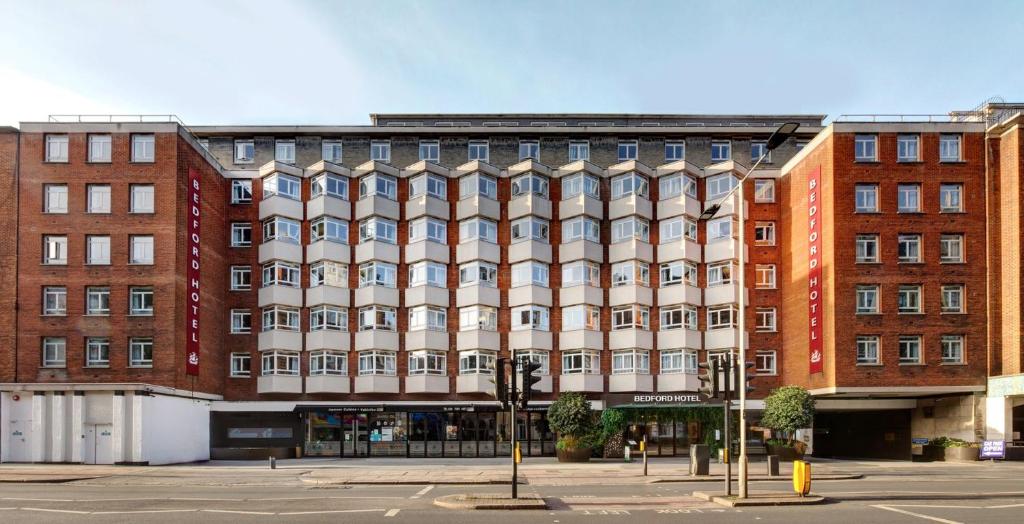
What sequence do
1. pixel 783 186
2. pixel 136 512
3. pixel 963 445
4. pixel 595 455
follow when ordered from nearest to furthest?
pixel 136 512
pixel 963 445
pixel 595 455
pixel 783 186

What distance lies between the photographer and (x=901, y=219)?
46.0 meters

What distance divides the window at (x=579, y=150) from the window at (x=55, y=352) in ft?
102

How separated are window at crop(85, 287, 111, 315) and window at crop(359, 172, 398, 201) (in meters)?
15.3

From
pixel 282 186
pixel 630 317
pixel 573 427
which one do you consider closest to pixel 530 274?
pixel 630 317

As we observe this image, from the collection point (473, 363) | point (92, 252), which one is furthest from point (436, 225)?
point (92, 252)

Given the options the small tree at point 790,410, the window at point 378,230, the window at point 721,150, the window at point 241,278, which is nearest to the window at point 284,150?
the window at point 378,230

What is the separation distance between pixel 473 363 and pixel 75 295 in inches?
849

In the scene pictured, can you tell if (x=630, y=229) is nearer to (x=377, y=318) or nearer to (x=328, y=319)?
(x=377, y=318)

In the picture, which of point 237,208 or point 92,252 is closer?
point 92,252

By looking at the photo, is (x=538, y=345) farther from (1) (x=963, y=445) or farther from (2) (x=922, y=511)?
(2) (x=922, y=511)

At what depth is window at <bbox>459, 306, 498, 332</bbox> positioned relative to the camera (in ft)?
169

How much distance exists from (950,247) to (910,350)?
19.1ft

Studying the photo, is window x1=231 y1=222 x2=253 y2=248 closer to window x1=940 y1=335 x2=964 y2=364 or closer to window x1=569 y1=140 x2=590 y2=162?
window x1=569 y1=140 x2=590 y2=162

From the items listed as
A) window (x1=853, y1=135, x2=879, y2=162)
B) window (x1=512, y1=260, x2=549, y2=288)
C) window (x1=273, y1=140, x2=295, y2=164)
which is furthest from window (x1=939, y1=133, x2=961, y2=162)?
window (x1=273, y1=140, x2=295, y2=164)
